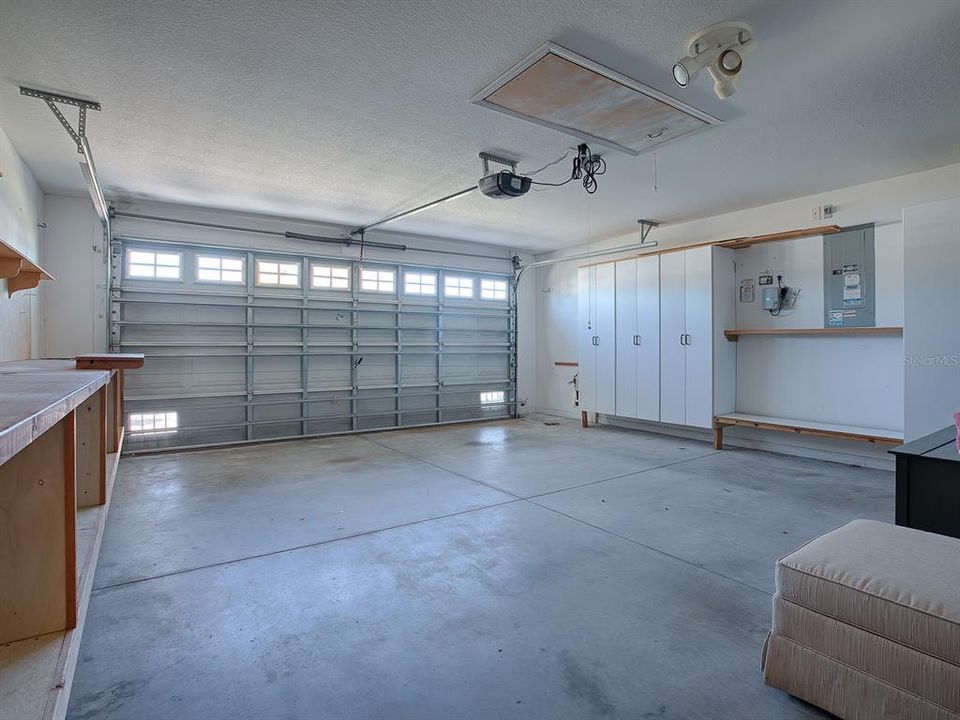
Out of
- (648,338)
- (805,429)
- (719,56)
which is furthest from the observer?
(648,338)

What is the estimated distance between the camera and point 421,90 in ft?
9.86

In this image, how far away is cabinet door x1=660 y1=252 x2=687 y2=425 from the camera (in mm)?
5875

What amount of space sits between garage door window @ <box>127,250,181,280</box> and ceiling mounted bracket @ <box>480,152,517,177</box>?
12.8ft

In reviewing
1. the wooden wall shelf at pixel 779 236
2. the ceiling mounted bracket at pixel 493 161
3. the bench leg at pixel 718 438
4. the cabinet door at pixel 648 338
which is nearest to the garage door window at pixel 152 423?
the ceiling mounted bracket at pixel 493 161

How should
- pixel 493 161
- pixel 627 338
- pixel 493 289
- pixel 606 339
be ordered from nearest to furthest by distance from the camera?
pixel 493 161, pixel 627 338, pixel 606 339, pixel 493 289

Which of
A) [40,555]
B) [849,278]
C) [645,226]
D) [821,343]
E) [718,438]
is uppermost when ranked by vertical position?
[645,226]

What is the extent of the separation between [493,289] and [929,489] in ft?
21.7

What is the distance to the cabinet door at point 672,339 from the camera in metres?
5.88

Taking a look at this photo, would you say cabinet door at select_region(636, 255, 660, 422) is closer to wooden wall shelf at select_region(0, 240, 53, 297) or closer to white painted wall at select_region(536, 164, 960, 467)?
white painted wall at select_region(536, 164, 960, 467)

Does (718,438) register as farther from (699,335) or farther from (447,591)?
(447,591)

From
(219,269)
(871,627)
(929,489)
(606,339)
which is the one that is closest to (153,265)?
(219,269)

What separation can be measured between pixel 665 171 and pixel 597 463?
9.27 ft

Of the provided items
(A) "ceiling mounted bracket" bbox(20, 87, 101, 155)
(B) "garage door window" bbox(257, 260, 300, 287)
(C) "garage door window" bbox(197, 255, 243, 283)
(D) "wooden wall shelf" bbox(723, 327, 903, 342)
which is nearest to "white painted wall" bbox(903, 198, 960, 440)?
(D) "wooden wall shelf" bbox(723, 327, 903, 342)

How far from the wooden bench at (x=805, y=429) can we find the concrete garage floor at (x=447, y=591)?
36cm
